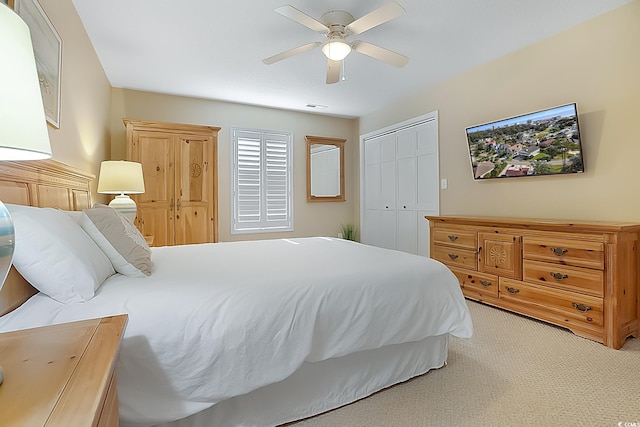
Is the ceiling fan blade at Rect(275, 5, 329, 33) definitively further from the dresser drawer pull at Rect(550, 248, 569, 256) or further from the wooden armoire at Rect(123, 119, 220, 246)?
the dresser drawer pull at Rect(550, 248, 569, 256)

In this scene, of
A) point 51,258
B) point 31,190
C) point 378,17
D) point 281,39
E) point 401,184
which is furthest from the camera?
point 401,184

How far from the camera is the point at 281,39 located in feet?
9.66

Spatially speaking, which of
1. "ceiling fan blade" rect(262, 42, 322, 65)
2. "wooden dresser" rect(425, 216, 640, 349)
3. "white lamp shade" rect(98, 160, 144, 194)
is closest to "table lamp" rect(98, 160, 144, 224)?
"white lamp shade" rect(98, 160, 144, 194)

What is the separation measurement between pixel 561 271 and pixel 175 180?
3967mm

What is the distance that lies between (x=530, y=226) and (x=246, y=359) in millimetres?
2534

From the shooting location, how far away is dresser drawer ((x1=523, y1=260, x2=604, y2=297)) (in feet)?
7.64

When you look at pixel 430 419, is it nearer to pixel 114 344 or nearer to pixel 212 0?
pixel 114 344

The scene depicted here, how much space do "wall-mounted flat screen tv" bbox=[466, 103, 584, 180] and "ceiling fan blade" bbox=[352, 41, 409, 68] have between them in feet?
4.36

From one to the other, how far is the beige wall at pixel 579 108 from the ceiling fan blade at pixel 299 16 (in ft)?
6.86

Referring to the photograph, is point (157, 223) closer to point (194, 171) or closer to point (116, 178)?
point (194, 171)

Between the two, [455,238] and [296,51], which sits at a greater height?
[296,51]

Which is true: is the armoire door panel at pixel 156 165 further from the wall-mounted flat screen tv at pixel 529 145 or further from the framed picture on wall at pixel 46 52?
the wall-mounted flat screen tv at pixel 529 145

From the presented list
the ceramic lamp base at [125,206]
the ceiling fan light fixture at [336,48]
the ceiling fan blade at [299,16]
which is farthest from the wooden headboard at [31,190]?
the ceiling fan light fixture at [336,48]

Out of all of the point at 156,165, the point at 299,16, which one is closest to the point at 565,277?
the point at 299,16
